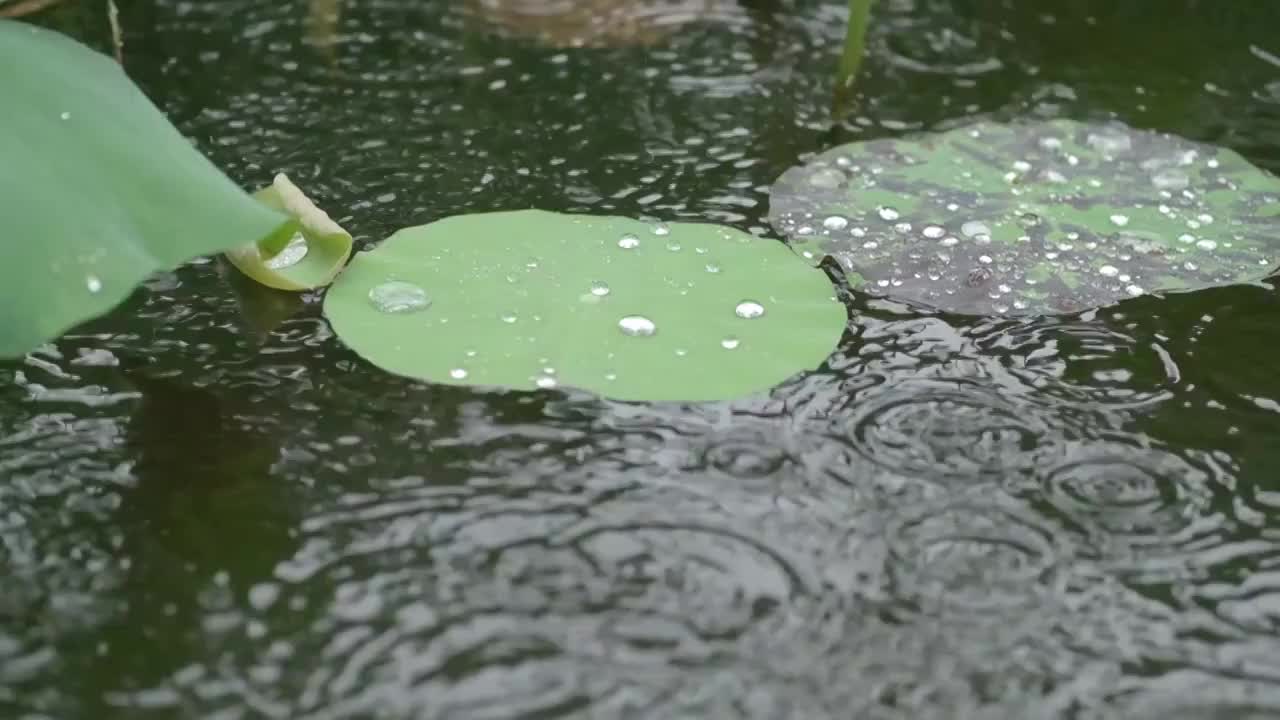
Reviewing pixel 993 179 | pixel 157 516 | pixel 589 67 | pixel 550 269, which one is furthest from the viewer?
pixel 589 67

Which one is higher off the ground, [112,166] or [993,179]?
[112,166]

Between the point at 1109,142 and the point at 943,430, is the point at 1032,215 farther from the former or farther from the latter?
the point at 943,430

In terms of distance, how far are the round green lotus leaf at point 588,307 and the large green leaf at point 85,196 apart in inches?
6.3

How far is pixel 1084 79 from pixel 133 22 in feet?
3.97

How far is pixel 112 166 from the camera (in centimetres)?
94

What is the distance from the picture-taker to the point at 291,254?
1.14 meters

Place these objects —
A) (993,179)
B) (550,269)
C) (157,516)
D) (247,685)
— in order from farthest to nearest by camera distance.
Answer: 1. (993,179)
2. (550,269)
3. (157,516)
4. (247,685)

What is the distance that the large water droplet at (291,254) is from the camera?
44.4 inches

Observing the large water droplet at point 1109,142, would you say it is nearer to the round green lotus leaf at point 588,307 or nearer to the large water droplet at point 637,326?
the round green lotus leaf at point 588,307

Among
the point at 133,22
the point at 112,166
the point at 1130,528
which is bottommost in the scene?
the point at 1130,528

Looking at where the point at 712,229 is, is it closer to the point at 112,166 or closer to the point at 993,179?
the point at 993,179

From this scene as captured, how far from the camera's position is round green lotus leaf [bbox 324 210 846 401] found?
0.99m

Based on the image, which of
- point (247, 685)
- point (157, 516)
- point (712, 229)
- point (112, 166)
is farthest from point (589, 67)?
point (247, 685)

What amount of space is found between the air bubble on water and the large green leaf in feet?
1.74
